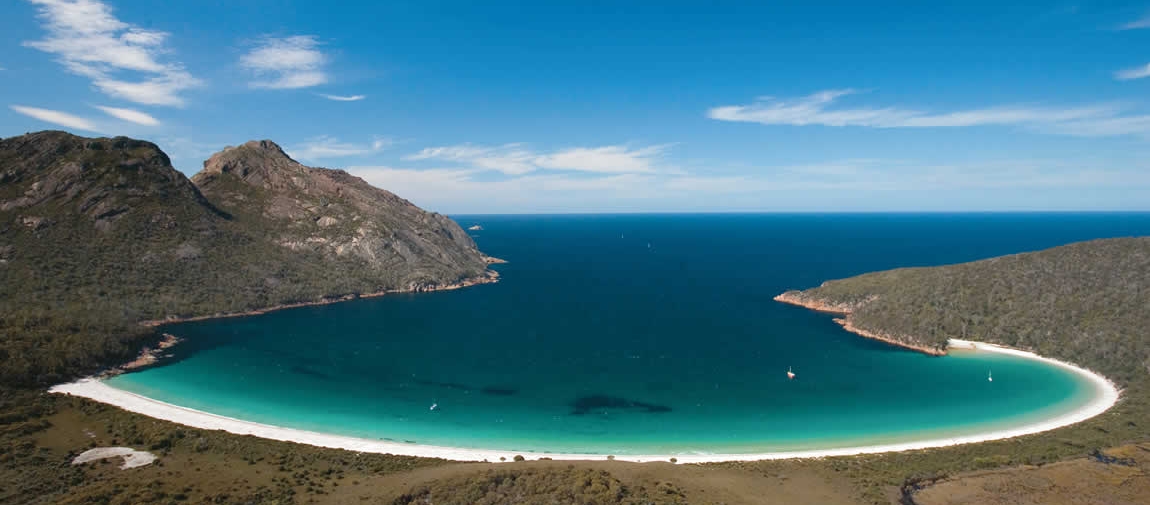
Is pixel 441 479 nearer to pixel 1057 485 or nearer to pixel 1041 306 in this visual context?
pixel 1057 485

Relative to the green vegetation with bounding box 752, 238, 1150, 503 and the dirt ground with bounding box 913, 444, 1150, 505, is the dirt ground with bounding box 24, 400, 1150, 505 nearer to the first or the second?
the dirt ground with bounding box 913, 444, 1150, 505

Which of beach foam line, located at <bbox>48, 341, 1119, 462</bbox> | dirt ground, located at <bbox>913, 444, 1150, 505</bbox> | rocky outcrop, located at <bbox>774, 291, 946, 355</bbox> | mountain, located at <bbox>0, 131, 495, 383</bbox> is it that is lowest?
beach foam line, located at <bbox>48, 341, 1119, 462</bbox>

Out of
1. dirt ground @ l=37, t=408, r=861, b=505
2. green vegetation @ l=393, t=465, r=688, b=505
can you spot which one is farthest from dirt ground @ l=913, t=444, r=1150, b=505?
green vegetation @ l=393, t=465, r=688, b=505

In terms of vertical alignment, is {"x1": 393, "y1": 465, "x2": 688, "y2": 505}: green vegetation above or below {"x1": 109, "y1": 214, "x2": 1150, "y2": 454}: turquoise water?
above

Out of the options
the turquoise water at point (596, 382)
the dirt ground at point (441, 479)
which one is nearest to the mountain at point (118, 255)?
the turquoise water at point (596, 382)

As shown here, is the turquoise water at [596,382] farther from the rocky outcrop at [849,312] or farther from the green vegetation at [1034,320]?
the green vegetation at [1034,320]

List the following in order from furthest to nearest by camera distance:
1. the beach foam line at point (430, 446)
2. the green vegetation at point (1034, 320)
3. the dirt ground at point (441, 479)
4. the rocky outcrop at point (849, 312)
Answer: the rocky outcrop at point (849, 312) → the beach foam line at point (430, 446) → the green vegetation at point (1034, 320) → the dirt ground at point (441, 479)

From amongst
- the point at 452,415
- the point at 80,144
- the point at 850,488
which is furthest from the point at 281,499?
the point at 80,144
